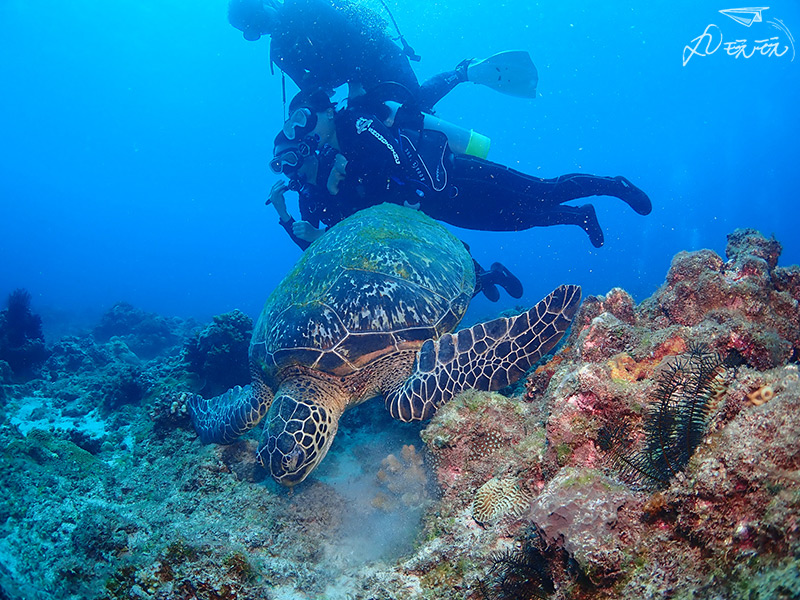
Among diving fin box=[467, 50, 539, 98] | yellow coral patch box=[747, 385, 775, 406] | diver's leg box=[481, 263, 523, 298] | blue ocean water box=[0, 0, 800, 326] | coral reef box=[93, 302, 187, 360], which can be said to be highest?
blue ocean water box=[0, 0, 800, 326]

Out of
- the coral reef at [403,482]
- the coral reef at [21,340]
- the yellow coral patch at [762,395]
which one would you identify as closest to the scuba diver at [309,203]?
the coral reef at [403,482]

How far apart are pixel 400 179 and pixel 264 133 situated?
100155 millimetres

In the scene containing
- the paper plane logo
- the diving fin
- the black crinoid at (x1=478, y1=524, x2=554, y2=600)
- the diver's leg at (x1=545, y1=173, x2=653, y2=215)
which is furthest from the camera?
the diving fin

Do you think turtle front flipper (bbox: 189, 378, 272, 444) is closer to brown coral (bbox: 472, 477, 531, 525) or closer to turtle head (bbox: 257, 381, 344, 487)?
turtle head (bbox: 257, 381, 344, 487)

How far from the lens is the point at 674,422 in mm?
1496

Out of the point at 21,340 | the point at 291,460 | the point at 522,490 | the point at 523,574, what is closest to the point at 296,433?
the point at 291,460

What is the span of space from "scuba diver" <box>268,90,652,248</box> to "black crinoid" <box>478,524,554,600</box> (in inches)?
227

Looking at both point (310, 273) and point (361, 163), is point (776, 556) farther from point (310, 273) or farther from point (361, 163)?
point (361, 163)

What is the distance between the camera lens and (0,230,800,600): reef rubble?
3.73 ft

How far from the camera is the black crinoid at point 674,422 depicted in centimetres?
141

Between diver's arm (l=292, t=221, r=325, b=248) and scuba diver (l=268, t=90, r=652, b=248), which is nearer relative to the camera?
scuba diver (l=268, t=90, r=652, b=248)

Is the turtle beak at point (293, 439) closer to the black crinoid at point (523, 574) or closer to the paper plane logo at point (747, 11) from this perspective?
the black crinoid at point (523, 574)

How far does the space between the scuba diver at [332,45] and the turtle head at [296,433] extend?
6307 millimetres

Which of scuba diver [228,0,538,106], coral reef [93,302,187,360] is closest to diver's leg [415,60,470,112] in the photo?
scuba diver [228,0,538,106]
